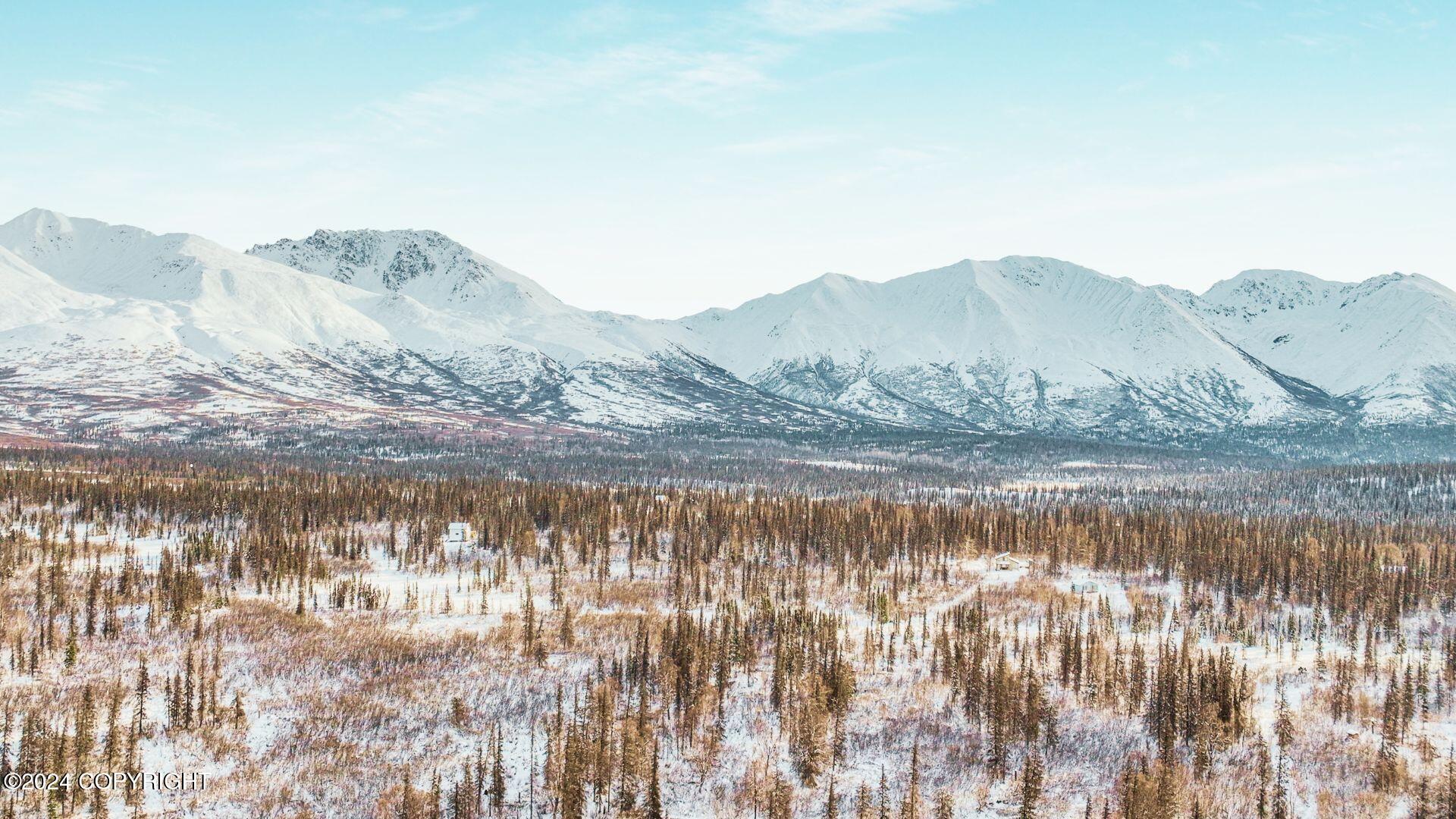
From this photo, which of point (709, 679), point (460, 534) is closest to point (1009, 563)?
point (460, 534)

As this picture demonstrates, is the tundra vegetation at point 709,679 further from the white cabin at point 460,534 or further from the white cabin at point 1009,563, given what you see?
the white cabin at point 460,534

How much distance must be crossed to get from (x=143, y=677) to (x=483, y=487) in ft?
319

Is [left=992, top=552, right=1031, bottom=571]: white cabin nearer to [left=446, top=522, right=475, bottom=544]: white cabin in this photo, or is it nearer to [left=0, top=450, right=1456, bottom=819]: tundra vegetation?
[left=0, top=450, right=1456, bottom=819]: tundra vegetation

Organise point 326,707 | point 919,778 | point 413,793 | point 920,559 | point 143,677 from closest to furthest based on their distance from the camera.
→ 1. point 413,793
2. point 919,778
3. point 143,677
4. point 326,707
5. point 920,559

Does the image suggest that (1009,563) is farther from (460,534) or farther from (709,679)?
(709,679)

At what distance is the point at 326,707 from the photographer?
127 feet

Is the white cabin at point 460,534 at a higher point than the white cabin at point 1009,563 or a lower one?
higher

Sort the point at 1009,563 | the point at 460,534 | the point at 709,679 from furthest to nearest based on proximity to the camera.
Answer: the point at 460,534 → the point at 1009,563 → the point at 709,679

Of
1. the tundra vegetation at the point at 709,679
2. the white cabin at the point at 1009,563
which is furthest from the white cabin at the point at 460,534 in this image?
the white cabin at the point at 1009,563

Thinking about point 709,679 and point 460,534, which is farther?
point 460,534

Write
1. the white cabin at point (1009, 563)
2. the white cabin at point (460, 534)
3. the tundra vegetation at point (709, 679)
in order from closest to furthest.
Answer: the tundra vegetation at point (709, 679)
the white cabin at point (1009, 563)
the white cabin at point (460, 534)

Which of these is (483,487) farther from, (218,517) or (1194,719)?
(1194,719)

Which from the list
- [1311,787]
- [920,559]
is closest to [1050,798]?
[1311,787]

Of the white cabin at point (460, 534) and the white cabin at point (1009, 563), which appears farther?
the white cabin at point (460, 534)
